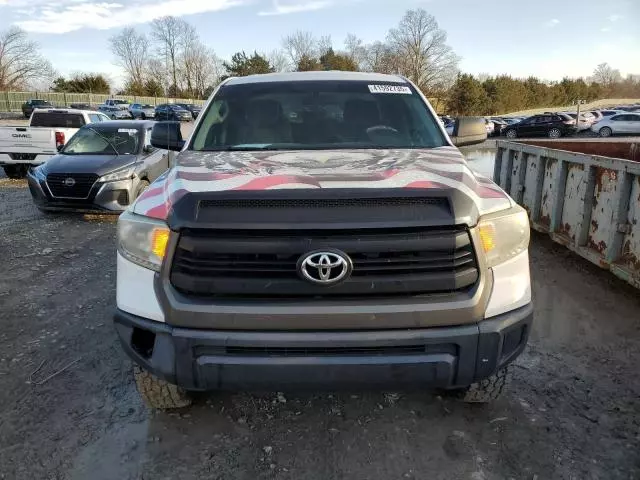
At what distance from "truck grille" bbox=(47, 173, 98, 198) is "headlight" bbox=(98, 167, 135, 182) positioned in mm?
134

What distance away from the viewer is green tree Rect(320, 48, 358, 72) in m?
62.2

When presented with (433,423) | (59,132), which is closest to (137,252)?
(433,423)

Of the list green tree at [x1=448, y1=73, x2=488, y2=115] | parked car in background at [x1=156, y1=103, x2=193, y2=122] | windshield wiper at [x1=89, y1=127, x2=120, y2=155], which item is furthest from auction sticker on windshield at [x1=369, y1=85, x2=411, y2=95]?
green tree at [x1=448, y1=73, x2=488, y2=115]

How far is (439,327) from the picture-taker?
2.22 metres

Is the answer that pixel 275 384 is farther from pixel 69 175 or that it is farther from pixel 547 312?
pixel 69 175

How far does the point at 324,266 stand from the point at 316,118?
189 cm

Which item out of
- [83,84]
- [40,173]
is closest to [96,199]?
[40,173]

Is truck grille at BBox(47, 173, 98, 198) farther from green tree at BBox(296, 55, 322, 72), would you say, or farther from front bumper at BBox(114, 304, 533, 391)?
green tree at BBox(296, 55, 322, 72)

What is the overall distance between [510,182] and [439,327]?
20.4 ft

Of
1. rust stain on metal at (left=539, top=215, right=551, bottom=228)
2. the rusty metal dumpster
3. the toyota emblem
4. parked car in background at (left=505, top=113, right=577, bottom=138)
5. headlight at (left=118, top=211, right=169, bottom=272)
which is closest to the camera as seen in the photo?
the toyota emblem

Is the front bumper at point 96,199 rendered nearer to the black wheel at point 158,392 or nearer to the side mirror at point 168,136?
the side mirror at point 168,136

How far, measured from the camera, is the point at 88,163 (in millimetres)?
8297

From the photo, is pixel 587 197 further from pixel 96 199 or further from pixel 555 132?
pixel 555 132

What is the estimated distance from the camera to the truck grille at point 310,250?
2.17 meters
